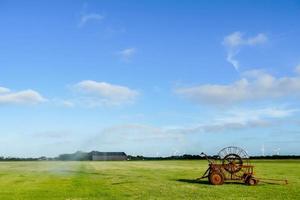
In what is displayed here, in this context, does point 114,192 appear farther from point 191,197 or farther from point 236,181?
point 236,181

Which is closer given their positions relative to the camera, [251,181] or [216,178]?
[251,181]

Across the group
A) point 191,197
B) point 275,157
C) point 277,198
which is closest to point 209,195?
point 191,197

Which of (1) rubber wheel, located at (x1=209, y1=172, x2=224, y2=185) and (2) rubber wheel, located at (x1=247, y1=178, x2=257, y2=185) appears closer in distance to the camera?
(2) rubber wheel, located at (x1=247, y1=178, x2=257, y2=185)

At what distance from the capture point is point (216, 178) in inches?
1467

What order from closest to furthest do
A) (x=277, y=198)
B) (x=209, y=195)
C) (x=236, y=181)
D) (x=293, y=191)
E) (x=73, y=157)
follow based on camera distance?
(x=277, y=198) → (x=209, y=195) → (x=293, y=191) → (x=236, y=181) → (x=73, y=157)

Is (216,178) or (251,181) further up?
(216,178)

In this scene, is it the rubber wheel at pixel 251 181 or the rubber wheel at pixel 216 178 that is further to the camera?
the rubber wheel at pixel 216 178

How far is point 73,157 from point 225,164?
13118 centimetres

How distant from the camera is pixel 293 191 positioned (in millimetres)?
30594

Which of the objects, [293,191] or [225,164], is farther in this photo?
[225,164]

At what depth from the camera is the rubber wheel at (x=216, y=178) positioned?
3712cm

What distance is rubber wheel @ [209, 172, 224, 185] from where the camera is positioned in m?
37.1

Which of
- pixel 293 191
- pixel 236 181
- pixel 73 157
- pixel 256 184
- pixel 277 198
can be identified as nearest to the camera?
pixel 277 198

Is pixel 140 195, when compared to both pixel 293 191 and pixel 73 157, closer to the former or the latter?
pixel 293 191
